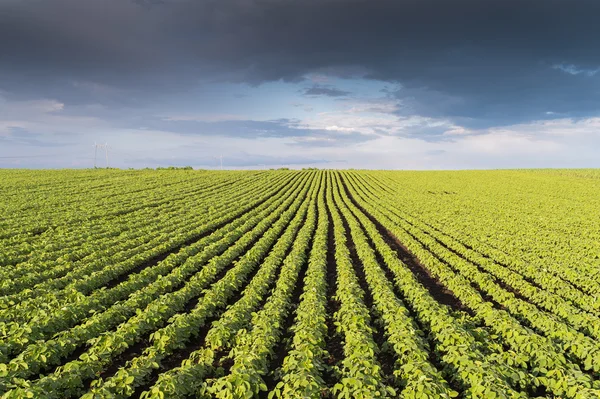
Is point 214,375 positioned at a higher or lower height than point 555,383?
lower

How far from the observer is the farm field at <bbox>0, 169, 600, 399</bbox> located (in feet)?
22.6

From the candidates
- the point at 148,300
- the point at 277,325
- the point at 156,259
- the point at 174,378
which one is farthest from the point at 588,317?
the point at 156,259

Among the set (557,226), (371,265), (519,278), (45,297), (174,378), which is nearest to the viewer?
(174,378)

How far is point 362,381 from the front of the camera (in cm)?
655

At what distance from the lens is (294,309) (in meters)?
12.5

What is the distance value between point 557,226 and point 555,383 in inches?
985

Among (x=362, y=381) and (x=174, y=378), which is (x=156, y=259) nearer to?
(x=174, y=378)

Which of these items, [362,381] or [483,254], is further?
[483,254]

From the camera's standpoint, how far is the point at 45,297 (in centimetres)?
1131

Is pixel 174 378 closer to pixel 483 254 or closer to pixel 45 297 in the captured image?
pixel 45 297

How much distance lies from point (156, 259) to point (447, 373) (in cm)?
1646

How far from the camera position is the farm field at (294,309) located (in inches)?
271

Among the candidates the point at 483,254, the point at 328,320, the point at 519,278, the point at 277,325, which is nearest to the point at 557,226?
the point at 483,254

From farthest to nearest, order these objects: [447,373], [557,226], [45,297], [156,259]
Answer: [557,226]
[156,259]
[45,297]
[447,373]
